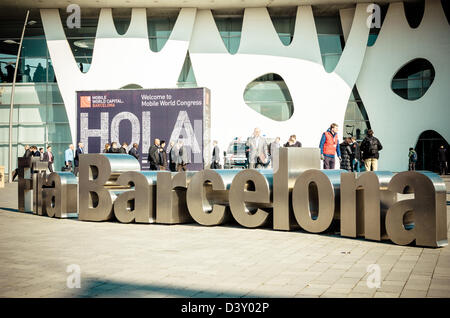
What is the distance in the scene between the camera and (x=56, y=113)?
100ft

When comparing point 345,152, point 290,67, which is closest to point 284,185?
point 345,152

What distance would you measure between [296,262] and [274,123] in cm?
2373

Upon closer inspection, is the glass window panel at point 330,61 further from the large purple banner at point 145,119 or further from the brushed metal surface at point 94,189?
the brushed metal surface at point 94,189

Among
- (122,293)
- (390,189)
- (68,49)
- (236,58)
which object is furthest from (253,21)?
(122,293)

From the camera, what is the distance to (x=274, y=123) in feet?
94.7

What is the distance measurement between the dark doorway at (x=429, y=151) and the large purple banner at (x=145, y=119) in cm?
1305

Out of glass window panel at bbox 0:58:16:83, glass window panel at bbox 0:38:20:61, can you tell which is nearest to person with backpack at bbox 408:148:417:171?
glass window panel at bbox 0:58:16:83

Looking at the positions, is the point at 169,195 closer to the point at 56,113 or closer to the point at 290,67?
the point at 290,67

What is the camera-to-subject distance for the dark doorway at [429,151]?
28531mm

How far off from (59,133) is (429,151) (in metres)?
21.9

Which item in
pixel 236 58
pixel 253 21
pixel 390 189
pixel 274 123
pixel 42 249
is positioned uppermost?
pixel 253 21

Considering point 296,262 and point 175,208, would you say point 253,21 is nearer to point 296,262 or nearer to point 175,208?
point 175,208

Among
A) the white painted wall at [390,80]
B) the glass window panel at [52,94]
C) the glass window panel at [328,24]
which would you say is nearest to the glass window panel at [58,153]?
the glass window panel at [52,94]

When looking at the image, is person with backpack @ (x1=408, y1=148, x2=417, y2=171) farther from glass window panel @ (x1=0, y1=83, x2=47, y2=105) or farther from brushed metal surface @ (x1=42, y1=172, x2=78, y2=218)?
glass window panel @ (x1=0, y1=83, x2=47, y2=105)
